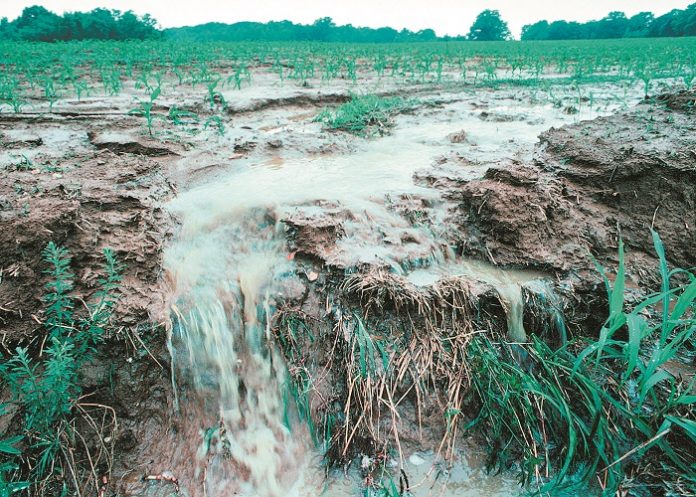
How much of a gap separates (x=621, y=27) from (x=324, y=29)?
35.2m

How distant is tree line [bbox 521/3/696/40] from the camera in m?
42.4

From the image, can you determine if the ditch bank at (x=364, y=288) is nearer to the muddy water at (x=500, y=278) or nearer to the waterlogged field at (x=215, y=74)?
the muddy water at (x=500, y=278)

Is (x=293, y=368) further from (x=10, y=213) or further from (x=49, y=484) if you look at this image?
(x=10, y=213)

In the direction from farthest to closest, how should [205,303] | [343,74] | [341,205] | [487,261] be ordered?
[343,74] → [341,205] → [487,261] → [205,303]

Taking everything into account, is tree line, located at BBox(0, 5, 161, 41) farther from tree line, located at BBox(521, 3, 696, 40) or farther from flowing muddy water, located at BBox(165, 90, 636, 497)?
tree line, located at BBox(521, 3, 696, 40)

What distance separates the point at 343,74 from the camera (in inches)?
373

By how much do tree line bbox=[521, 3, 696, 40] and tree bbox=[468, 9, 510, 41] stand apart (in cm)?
470

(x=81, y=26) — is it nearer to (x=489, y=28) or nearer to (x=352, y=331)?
(x=352, y=331)

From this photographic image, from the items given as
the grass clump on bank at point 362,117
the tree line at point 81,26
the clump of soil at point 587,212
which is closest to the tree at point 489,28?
the tree line at point 81,26

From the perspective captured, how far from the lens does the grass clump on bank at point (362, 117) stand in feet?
16.3

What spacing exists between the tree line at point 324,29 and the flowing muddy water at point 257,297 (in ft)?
97.3

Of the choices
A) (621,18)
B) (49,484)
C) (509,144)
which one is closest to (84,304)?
(49,484)

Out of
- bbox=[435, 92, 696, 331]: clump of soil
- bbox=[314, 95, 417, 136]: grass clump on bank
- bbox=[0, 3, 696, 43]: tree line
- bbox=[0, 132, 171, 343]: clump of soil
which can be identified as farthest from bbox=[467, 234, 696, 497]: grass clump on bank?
bbox=[0, 3, 696, 43]: tree line

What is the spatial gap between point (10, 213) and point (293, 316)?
148cm
